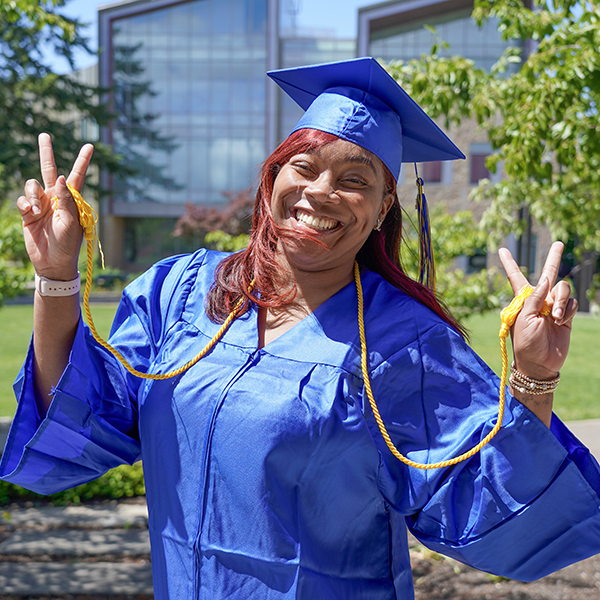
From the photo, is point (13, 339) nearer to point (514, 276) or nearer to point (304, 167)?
point (304, 167)

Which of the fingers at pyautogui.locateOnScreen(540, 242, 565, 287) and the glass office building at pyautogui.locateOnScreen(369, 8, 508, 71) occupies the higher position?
the glass office building at pyautogui.locateOnScreen(369, 8, 508, 71)

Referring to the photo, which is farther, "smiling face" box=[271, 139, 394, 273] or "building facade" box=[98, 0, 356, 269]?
"building facade" box=[98, 0, 356, 269]

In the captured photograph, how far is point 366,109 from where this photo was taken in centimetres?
170

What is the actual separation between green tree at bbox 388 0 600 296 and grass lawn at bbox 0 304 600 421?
0.91 m

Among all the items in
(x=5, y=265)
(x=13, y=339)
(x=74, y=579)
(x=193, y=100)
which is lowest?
(x=13, y=339)

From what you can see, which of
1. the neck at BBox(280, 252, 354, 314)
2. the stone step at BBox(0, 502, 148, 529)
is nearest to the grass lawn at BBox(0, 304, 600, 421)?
the neck at BBox(280, 252, 354, 314)

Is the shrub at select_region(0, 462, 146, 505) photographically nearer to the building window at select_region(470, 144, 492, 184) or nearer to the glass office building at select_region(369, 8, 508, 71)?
the building window at select_region(470, 144, 492, 184)

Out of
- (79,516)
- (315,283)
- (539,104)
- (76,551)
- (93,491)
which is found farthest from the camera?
(93,491)

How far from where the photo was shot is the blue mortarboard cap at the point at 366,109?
167cm

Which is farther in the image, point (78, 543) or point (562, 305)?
point (78, 543)

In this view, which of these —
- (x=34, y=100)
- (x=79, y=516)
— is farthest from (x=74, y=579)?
(x=34, y=100)

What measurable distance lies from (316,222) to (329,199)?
0.22 feet

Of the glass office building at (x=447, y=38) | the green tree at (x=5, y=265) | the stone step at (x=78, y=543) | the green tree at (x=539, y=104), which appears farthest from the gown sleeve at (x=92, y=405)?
the glass office building at (x=447, y=38)

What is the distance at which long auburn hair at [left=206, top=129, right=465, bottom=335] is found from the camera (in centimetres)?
170
